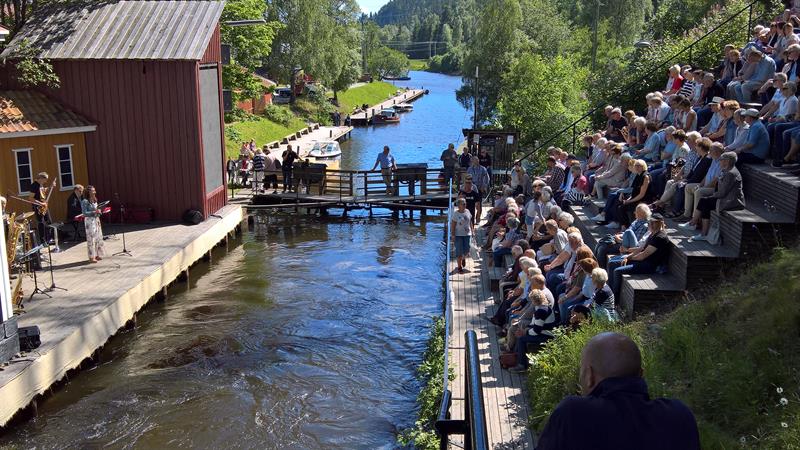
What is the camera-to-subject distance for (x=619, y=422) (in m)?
2.87

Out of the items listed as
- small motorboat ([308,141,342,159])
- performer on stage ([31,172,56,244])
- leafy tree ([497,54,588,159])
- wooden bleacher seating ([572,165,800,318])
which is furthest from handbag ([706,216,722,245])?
small motorboat ([308,141,342,159])

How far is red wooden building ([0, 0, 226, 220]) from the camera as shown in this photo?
65.2ft

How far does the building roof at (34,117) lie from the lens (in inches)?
698

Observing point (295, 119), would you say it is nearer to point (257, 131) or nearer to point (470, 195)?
point (257, 131)

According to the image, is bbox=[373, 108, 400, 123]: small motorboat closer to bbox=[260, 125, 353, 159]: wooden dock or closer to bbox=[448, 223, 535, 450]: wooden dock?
bbox=[260, 125, 353, 159]: wooden dock

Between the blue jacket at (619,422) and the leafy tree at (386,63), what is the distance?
359ft

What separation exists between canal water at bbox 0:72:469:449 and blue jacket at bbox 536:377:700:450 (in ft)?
25.7

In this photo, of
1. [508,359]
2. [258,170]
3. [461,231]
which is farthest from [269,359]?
[258,170]

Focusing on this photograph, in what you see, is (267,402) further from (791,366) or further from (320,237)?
(320,237)

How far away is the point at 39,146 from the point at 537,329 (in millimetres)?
13776

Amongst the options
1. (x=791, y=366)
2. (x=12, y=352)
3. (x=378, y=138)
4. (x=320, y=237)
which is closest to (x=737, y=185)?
(x=791, y=366)

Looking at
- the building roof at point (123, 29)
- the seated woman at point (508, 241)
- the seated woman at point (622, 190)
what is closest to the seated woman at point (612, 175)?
the seated woman at point (622, 190)

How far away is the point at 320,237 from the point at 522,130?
1123 cm

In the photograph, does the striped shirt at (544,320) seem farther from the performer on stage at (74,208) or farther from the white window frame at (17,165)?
the white window frame at (17,165)
